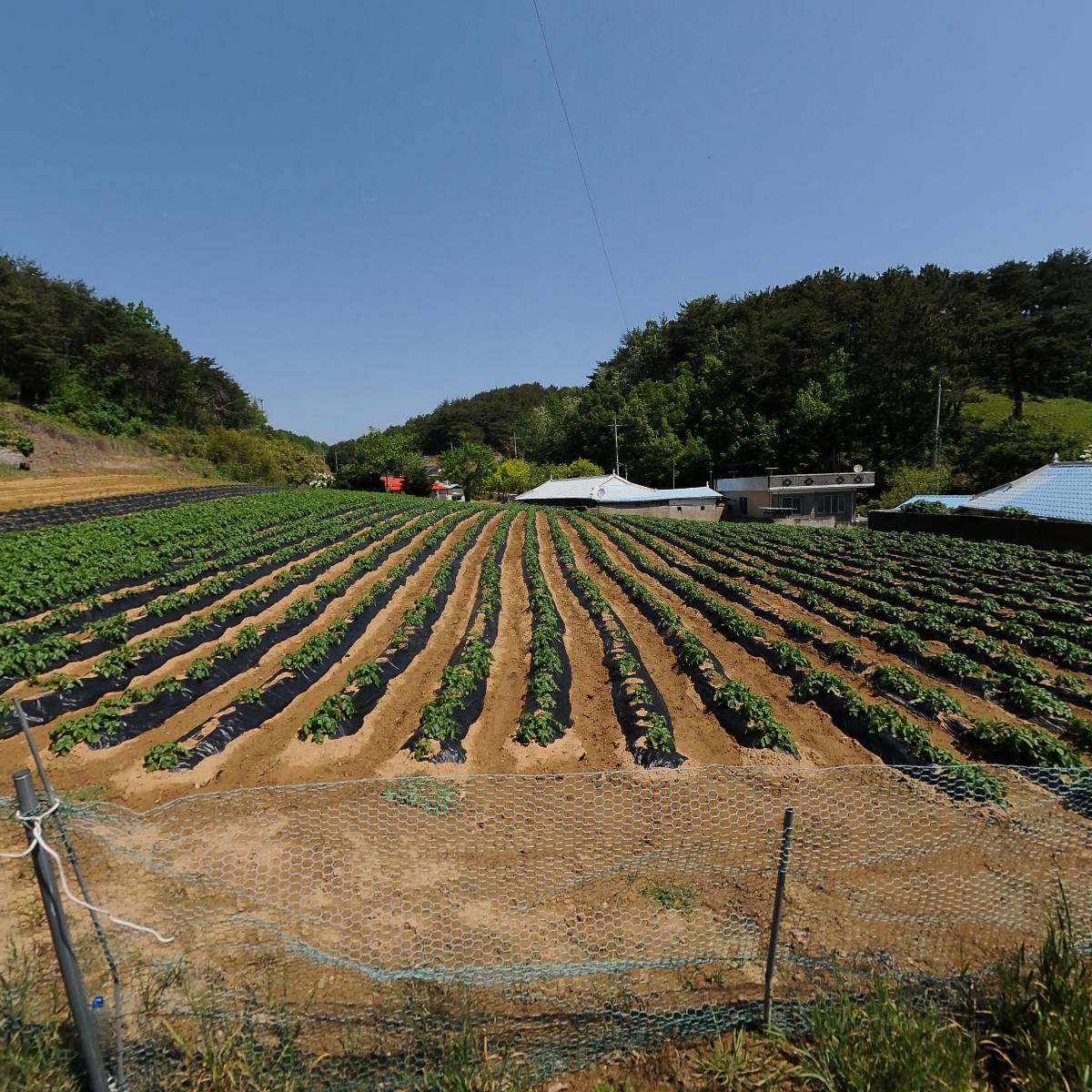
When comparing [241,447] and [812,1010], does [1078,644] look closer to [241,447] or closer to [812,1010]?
[812,1010]

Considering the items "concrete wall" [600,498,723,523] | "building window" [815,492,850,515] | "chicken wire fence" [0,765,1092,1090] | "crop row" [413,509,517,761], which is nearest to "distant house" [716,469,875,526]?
"building window" [815,492,850,515]

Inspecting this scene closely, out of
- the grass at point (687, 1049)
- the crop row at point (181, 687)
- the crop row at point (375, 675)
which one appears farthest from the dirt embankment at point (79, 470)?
the grass at point (687, 1049)

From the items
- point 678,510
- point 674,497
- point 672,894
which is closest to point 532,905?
point 672,894

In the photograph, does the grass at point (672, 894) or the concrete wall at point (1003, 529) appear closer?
the grass at point (672, 894)

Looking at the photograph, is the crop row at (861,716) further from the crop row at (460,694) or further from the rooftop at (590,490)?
the rooftop at (590,490)

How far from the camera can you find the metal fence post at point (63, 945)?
228 cm

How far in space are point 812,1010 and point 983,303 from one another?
69.9 meters

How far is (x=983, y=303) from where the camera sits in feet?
170

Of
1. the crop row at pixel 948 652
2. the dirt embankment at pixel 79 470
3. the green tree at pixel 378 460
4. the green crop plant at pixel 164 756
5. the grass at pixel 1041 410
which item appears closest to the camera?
the green crop plant at pixel 164 756

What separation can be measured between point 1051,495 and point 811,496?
65.8ft

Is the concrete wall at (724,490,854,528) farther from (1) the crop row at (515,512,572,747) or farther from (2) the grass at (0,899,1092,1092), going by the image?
(2) the grass at (0,899,1092,1092)

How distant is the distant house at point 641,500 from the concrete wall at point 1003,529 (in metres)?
18.3

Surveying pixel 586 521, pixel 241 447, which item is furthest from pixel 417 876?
pixel 241 447

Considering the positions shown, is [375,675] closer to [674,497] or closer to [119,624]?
[119,624]
